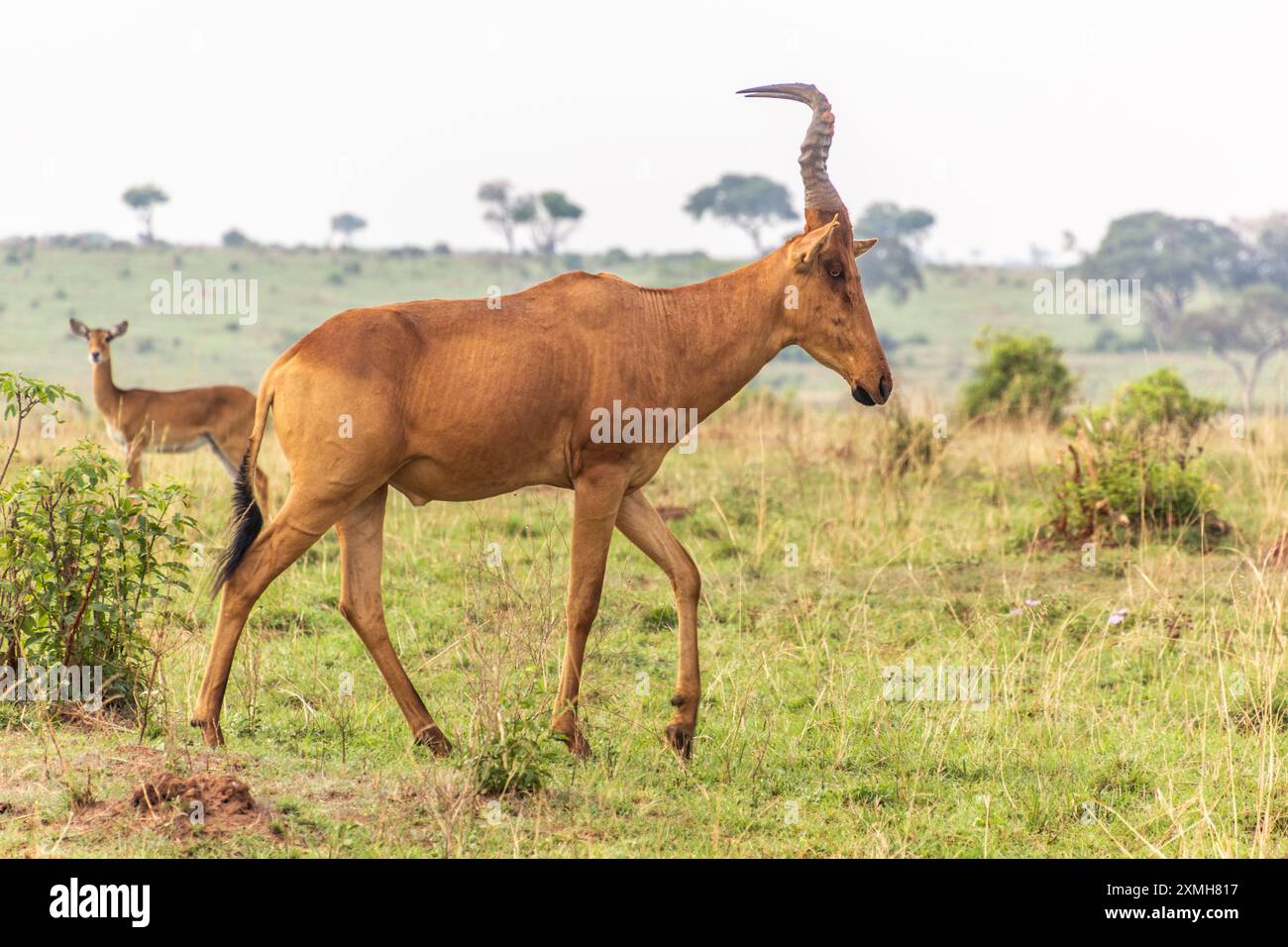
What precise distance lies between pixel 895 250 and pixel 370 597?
174 feet

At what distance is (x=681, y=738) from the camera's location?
7.11m

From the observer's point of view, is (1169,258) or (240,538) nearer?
(240,538)

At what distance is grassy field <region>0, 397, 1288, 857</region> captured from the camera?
5980 millimetres

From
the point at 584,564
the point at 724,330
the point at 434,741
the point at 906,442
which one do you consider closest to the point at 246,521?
the point at 434,741

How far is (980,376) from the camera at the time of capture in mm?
20188

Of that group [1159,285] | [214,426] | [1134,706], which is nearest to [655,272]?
[1159,285]

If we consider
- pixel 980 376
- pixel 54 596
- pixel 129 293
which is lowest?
pixel 54 596

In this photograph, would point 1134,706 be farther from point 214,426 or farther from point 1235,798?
point 214,426

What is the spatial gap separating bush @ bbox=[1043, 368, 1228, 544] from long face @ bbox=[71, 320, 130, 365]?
32.0 ft

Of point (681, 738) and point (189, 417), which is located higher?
point (189, 417)

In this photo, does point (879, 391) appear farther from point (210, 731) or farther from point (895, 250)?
point (895, 250)

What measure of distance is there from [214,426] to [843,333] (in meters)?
9.59

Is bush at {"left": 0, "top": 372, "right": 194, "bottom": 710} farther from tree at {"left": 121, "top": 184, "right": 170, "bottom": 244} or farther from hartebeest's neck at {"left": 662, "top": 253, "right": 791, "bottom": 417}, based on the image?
tree at {"left": 121, "top": 184, "right": 170, "bottom": 244}

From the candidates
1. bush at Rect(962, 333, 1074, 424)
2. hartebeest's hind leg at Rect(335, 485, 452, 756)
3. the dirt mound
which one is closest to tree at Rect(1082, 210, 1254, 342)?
bush at Rect(962, 333, 1074, 424)
